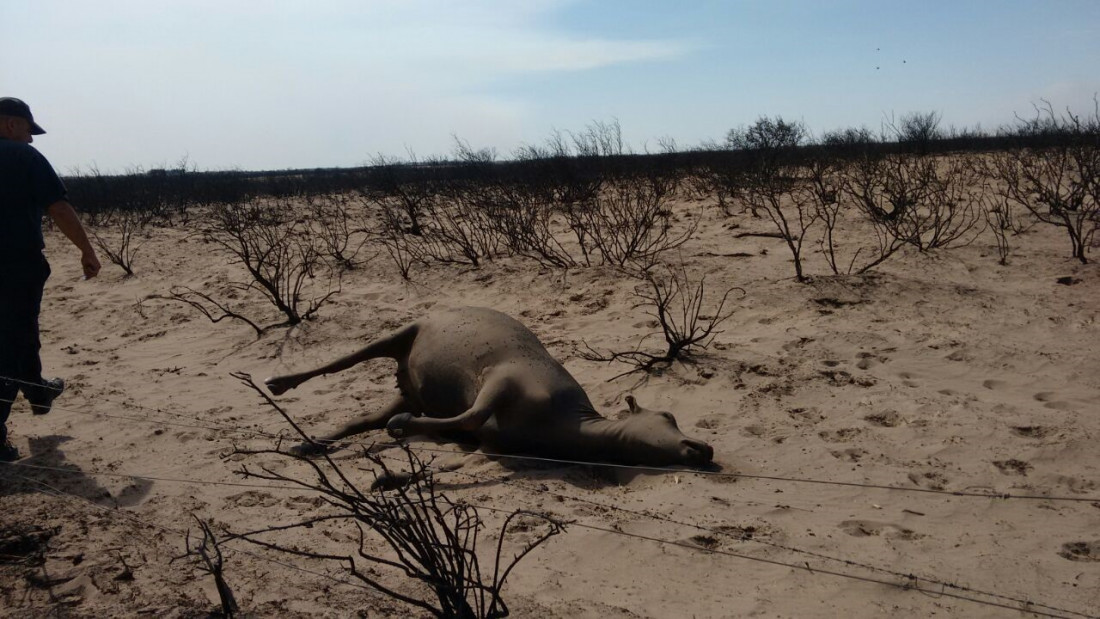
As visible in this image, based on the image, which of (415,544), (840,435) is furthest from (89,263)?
(840,435)

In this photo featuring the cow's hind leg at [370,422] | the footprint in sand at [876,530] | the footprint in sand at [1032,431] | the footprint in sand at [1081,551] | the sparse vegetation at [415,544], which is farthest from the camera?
the cow's hind leg at [370,422]

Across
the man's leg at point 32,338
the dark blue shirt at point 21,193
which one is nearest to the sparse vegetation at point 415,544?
the man's leg at point 32,338

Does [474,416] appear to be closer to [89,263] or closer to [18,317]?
[89,263]

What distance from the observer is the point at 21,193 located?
189 inches

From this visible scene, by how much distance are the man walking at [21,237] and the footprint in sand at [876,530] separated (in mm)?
4256

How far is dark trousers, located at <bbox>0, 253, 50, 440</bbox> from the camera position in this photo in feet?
15.7

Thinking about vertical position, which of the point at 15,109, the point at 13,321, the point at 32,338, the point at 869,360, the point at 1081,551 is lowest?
the point at 1081,551

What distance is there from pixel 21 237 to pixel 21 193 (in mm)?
252

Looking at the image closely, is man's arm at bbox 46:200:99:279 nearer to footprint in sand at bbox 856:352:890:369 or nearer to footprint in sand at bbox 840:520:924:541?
footprint in sand at bbox 840:520:924:541

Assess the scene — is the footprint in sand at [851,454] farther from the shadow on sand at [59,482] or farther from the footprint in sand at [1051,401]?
the shadow on sand at [59,482]

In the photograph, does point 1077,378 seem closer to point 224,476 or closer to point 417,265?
point 224,476

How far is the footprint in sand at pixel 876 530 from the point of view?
338 centimetres

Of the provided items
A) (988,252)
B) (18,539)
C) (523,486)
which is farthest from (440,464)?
(988,252)

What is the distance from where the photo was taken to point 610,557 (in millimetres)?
3242
